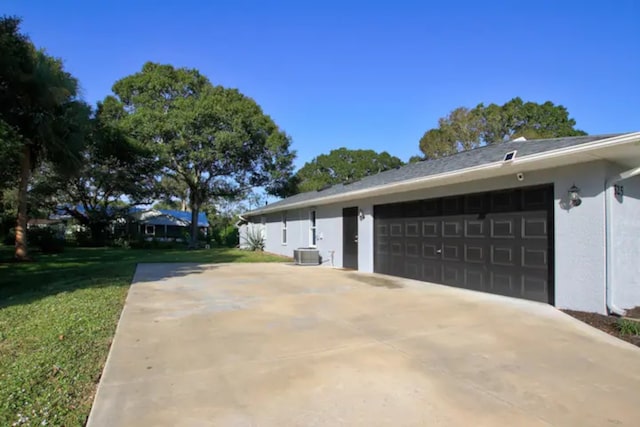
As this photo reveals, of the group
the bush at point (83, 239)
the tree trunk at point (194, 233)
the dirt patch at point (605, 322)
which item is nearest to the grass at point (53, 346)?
the dirt patch at point (605, 322)

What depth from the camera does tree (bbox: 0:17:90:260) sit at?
38.4 ft

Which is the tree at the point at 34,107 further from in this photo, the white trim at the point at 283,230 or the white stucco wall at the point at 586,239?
the white stucco wall at the point at 586,239

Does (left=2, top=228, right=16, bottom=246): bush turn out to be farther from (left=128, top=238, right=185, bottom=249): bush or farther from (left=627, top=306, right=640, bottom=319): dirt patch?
(left=627, top=306, right=640, bottom=319): dirt patch

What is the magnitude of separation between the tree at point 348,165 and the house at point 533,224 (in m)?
41.7

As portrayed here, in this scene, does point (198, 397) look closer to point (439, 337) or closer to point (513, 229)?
point (439, 337)

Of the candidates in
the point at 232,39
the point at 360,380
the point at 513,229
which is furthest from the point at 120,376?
the point at 232,39

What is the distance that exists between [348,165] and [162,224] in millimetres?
25951

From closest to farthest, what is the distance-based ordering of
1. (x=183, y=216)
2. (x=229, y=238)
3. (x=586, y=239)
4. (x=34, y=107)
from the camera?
(x=586, y=239), (x=34, y=107), (x=229, y=238), (x=183, y=216)

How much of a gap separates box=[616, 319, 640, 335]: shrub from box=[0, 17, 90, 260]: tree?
1353 cm

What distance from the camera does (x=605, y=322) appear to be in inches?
227

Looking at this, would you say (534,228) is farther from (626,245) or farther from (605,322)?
(605,322)

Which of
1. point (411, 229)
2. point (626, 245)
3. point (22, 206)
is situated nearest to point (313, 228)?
point (411, 229)

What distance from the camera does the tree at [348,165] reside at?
52.9 m

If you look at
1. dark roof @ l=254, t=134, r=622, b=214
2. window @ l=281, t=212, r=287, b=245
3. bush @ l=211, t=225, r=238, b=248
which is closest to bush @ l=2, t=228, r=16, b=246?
bush @ l=211, t=225, r=238, b=248
